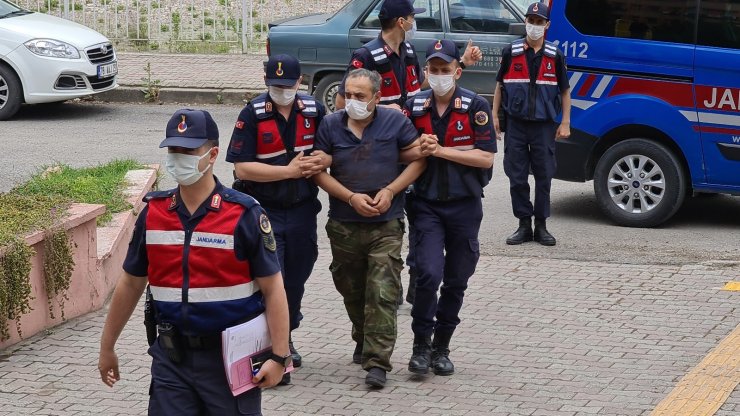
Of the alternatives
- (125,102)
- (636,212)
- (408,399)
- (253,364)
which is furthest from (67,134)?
(253,364)

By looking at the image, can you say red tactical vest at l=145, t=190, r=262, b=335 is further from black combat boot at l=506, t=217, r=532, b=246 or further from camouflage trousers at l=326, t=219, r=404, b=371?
black combat boot at l=506, t=217, r=532, b=246

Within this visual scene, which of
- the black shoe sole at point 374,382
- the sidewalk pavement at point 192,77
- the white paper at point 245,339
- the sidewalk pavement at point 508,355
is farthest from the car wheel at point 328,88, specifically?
the white paper at point 245,339

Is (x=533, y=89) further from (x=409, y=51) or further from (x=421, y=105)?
(x=421, y=105)

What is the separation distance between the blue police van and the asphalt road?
37 centimetres

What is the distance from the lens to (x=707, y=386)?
21.9 feet

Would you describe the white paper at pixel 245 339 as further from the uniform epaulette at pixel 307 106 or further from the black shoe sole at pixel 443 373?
the black shoe sole at pixel 443 373

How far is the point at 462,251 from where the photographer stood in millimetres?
6875

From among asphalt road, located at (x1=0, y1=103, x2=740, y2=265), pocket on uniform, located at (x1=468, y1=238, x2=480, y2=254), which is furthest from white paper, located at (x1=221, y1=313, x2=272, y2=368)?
asphalt road, located at (x1=0, y1=103, x2=740, y2=265)

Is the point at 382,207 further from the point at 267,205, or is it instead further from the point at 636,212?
the point at 636,212

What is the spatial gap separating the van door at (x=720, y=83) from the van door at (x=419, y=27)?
4.79 meters

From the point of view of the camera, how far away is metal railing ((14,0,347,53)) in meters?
18.7

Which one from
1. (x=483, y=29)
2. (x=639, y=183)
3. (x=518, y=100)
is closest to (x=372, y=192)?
(x=518, y=100)

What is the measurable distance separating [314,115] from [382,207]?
0.62 metres

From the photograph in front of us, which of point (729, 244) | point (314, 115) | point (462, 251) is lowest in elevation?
point (729, 244)
